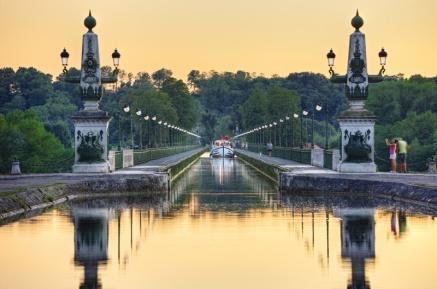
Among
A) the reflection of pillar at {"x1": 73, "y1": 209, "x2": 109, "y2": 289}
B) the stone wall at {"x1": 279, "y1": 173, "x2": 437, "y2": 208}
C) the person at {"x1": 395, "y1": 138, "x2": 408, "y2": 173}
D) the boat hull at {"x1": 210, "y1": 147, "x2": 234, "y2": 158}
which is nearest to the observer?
the reflection of pillar at {"x1": 73, "y1": 209, "x2": 109, "y2": 289}

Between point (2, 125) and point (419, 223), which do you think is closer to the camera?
point (419, 223)

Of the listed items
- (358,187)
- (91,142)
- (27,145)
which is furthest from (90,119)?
(27,145)

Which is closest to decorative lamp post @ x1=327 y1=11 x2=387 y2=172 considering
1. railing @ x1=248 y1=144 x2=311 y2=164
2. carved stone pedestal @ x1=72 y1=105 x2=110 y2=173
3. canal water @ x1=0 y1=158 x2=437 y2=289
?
carved stone pedestal @ x1=72 y1=105 x2=110 y2=173

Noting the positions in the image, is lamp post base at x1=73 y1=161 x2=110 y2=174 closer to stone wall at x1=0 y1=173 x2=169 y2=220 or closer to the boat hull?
stone wall at x1=0 y1=173 x2=169 y2=220

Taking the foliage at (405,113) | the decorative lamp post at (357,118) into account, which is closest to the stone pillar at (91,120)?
the decorative lamp post at (357,118)

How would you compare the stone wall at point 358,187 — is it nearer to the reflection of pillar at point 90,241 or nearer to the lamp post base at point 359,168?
the lamp post base at point 359,168

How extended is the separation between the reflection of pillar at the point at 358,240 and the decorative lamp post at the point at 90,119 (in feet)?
63.2

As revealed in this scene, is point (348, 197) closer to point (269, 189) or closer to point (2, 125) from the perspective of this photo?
point (269, 189)

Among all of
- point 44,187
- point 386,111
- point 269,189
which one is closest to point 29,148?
point 386,111

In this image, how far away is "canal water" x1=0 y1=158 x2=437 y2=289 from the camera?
19.4 meters

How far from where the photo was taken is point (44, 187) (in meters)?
39.0

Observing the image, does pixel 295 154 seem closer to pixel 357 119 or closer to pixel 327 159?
pixel 327 159

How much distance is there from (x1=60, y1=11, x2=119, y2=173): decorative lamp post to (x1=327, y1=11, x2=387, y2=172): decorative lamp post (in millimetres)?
10588

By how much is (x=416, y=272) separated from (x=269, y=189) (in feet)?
105
